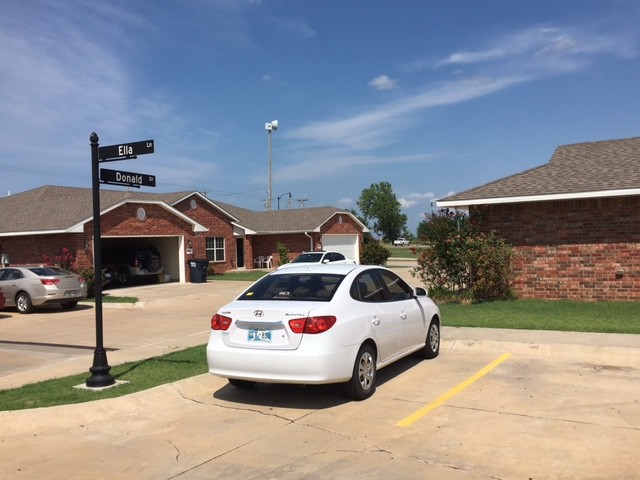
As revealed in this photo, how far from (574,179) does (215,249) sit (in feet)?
76.3

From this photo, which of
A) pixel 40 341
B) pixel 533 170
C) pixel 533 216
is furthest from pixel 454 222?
pixel 40 341

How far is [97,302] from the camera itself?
25.2 feet

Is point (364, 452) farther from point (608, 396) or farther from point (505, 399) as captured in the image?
point (608, 396)

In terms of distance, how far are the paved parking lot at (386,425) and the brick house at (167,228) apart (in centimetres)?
1600

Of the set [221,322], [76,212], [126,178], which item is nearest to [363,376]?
[221,322]

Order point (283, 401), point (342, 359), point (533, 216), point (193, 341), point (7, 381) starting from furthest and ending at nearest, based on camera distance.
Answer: point (533, 216)
point (193, 341)
point (7, 381)
point (283, 401)
point (342, 359)

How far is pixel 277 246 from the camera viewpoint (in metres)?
39.6

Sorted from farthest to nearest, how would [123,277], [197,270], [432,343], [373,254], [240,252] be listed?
[373,254]
[240,252]
[197,270]
[123,277]
[432,343]

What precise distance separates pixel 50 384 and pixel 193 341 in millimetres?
3848

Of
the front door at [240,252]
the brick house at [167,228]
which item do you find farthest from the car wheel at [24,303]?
the front door at [240,252]

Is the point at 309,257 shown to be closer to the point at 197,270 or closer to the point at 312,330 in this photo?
the point at 197,270

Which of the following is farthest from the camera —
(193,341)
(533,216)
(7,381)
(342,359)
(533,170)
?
(533,170)

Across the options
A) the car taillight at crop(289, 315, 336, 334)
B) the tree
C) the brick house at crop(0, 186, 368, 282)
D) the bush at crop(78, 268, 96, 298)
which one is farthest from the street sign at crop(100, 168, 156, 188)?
the tree

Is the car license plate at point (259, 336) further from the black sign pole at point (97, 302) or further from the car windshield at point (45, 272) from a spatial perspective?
the car windshield at point (45, 272)
